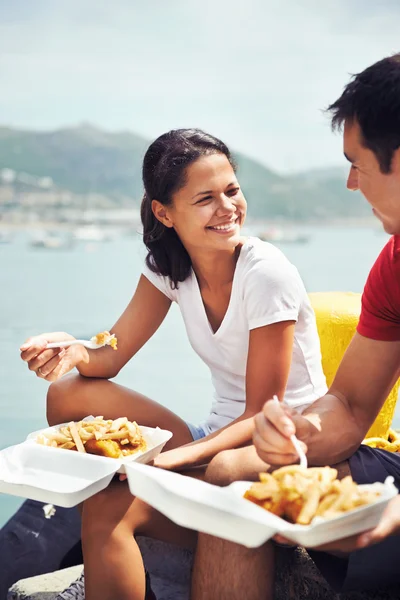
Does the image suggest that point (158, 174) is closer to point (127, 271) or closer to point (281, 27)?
point (127, 271)

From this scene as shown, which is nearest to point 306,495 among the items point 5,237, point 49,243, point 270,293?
point 270,293

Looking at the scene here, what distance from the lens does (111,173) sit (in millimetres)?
38188

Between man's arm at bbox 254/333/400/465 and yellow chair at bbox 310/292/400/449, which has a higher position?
man's arm at bbox 254/333/400/465

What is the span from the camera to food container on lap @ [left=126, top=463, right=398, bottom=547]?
1087mm

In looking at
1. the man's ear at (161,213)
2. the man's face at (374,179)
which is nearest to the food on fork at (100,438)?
the man's ear at (161,213)

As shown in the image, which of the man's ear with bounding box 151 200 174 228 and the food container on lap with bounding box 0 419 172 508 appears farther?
the man's ear with bounding box 151 200 174 228

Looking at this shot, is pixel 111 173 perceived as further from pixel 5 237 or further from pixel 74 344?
pixel 74 344

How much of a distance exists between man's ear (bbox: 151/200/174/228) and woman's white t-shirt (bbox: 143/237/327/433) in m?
0.17

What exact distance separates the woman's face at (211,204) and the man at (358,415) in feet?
1.42

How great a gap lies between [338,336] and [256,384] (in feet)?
2.33

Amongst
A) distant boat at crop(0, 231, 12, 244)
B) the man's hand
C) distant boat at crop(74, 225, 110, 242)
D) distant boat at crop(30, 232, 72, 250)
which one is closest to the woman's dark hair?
the man's hand

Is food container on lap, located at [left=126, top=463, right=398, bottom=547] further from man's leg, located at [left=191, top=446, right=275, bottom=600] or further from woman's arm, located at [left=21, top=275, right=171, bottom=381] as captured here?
woman's arm, located at [left=21, top=275, right=171, bottom=381]

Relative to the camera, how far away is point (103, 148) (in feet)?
127

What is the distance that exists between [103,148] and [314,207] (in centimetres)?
1285
